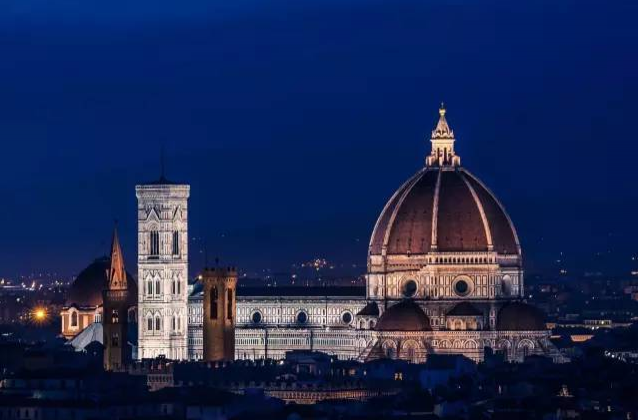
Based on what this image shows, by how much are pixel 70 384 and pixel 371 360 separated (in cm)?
3405

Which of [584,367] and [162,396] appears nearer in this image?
[162,396]

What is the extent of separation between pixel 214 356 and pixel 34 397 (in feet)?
126

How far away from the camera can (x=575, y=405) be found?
15562cm

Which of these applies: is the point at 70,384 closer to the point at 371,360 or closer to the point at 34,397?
the point at 34,397

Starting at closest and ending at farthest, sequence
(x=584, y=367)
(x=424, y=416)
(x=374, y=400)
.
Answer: (x=424, y=416) → (x=374, y=400) → (x=584, y=367)

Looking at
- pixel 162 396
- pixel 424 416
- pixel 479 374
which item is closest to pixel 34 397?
pixel 162 396

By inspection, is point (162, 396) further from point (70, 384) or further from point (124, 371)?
point (124, 371)

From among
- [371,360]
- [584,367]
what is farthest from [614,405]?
[371,360]

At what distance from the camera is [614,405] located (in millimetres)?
157125

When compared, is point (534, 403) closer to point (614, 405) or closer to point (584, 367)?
point (614, 405)

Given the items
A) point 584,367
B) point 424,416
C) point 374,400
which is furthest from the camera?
point 584,367

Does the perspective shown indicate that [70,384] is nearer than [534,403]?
No

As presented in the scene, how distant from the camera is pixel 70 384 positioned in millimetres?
168000

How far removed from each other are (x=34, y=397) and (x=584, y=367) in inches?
1414
